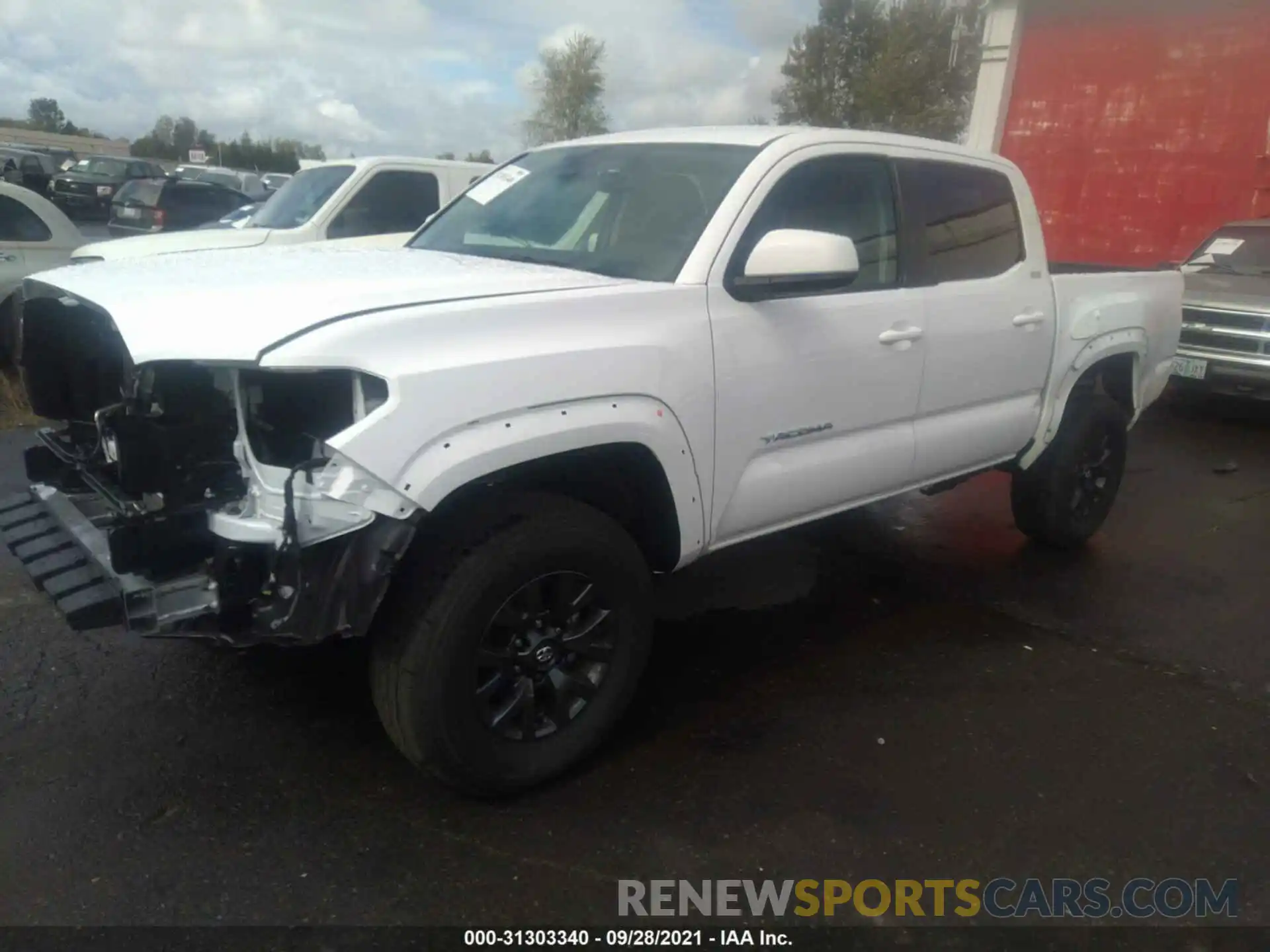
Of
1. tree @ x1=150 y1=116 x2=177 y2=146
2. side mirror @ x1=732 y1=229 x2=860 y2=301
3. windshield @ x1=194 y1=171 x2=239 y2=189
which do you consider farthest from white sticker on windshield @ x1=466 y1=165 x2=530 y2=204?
tree @ x1=150 y1=116 x2=177 y2=146

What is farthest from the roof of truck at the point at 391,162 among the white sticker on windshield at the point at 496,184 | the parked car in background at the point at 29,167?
the parked car in background at the point at 29,167

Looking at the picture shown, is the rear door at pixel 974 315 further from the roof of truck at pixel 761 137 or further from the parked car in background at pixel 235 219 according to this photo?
the parked car in background at pixel 235 219

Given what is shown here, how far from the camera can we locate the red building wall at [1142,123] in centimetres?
1223

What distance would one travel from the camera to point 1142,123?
13.1m

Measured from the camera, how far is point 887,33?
111ft

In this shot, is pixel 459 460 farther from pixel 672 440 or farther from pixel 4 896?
pixel 4 896

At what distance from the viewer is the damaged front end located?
2389 millimetres

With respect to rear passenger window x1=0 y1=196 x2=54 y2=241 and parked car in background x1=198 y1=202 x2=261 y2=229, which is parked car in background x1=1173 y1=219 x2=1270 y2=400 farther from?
rear passenger window x1=0 y1=196 x2=54 y2=241

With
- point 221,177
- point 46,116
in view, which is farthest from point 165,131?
point 221,177

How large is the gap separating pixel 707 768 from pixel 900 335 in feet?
5.53

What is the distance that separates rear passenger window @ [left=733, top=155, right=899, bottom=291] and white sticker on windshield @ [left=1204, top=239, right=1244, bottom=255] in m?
7.22

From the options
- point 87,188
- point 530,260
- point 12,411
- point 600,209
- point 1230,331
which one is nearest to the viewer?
point 530,260

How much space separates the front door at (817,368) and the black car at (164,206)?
12867 millimetres

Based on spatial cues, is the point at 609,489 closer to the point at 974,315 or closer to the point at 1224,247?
the point at 974,315
